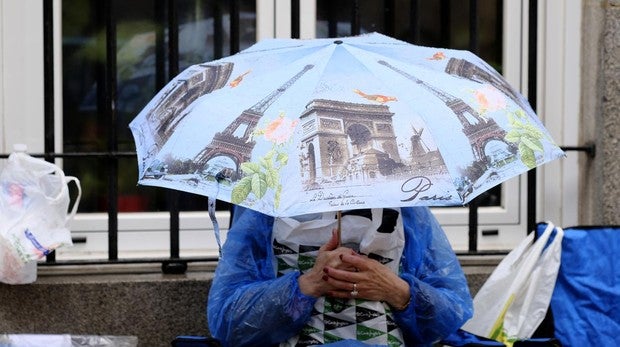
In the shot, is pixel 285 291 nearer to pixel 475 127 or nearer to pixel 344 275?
pixel 344 275

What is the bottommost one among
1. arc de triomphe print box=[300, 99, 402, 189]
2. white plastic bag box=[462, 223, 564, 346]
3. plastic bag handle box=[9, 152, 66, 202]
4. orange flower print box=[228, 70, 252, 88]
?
white plastic bag box=[462, 223, 564, 346]

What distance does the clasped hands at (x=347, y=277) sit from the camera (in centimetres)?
349

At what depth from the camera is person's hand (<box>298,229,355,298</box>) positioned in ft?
11.4

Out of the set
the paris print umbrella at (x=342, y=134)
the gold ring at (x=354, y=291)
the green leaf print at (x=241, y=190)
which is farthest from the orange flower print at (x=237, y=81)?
the gold ring at (x=354, y=291)

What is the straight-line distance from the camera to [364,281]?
3.51 m

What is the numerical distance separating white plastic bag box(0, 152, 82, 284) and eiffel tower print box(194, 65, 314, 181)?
1384 millimetres

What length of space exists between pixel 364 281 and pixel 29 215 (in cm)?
134

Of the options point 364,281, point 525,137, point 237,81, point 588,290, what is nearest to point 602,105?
point 588,290

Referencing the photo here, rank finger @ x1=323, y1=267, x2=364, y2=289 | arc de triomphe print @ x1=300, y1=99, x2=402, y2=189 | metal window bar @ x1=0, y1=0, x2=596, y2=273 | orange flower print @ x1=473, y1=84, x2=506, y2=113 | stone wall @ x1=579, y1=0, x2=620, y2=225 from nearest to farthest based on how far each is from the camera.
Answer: arc de triomphe print @ x1=300, y1=99, x2=402, y2=189, orange flower print @ x1=473, y1=84, x2=506, y2=113, finger @ x1=323, y1=267, x2=364, y2=289, metal window bar @ x1=0, y1=0, x2=596, y2=273, stone wall @ x1=579, y1=0, x2=620, y2=225

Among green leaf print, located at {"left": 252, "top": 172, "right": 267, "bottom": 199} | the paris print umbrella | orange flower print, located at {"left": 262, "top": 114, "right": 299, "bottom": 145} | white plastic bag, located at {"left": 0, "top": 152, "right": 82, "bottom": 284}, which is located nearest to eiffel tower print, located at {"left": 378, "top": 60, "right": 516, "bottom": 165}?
the paris print umbrella

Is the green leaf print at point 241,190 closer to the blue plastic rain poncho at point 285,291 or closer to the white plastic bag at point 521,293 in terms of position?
the blue plastic rain poncho at point 285,291

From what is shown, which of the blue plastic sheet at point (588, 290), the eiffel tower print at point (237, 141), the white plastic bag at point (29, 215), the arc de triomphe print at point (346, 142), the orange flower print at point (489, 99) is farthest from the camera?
the blue plastic sheet at point (588, 290)

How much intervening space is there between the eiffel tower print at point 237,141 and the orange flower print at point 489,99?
49 cm

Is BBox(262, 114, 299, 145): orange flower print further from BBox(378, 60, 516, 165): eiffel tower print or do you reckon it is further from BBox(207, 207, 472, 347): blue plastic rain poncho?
BBox(207, 207, 472, 347): blue plastic rain poncho
